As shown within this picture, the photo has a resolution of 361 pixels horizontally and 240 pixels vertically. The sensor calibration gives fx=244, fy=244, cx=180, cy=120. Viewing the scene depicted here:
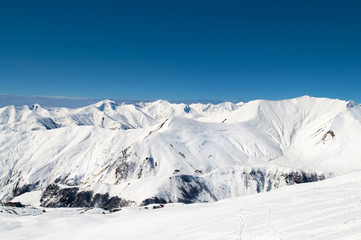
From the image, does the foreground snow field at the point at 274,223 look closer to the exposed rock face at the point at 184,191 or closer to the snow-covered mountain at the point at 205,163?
the exposed rock face at the point at 184,191

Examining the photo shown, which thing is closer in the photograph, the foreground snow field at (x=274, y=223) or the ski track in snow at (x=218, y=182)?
the foreground snow field at (x=274, y=223)

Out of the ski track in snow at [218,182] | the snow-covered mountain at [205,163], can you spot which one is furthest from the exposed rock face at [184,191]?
the ski track in snow at [218,182]

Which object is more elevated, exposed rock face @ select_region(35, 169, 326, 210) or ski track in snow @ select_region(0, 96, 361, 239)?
ski track in snow @ select_region(0, 96, 361, 239)

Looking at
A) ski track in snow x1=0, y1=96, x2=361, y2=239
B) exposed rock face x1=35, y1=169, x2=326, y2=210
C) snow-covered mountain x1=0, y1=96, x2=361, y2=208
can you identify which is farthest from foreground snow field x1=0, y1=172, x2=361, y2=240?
snow-covered mountain x1=0, y1=96, x2=361, y2=208

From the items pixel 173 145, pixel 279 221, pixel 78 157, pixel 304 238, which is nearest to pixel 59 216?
pixel 279 221

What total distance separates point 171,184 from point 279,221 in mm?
78318

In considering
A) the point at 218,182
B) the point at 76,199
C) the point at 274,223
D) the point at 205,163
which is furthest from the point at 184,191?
the point at 274,223

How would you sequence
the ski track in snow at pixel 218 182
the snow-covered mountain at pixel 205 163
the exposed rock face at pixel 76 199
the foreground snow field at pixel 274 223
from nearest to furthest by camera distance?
the foreground snow field at pixel 274 223 < the ski track in snow at pixel 218 182 < the exposed rock face at pixel 76 199 < the snow-covered mountain at pixel 205 163

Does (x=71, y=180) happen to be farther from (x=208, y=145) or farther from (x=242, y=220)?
(x=242, y=220)

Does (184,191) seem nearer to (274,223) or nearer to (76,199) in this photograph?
(76,199)

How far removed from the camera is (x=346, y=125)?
14850cm

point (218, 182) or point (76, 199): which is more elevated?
point (218, 182)

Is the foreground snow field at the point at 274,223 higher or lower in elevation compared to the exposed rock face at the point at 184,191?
higher

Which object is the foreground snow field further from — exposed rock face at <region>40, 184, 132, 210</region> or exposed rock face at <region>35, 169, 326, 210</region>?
exposed rock face at <region>40, 184, 132, 210</region>
